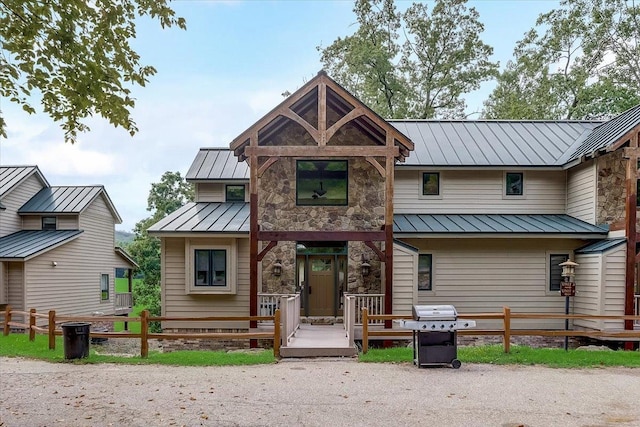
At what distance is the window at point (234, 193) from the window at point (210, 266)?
289 centimetres

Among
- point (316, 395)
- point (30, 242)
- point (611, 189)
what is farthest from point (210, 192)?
point (611, 189)

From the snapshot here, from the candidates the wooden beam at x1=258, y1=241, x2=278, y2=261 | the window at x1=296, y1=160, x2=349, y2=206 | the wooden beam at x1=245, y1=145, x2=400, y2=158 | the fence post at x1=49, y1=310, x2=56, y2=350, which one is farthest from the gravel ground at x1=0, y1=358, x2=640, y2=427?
the window at x1=296, y1=160, x2=349, y2=206

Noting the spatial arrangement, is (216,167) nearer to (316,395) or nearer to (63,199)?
(63,199)

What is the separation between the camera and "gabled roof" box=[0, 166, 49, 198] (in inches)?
769

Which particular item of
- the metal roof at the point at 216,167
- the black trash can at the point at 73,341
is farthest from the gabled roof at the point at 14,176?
the black trash can at the point at 73,341

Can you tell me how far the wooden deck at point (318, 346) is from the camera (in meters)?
10.3

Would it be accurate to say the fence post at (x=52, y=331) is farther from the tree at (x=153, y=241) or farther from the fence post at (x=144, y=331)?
the tree at (x=153, y=241)

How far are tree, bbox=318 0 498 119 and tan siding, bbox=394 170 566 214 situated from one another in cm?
1291

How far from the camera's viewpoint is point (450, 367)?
941cm

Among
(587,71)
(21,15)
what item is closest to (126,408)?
(21,15)

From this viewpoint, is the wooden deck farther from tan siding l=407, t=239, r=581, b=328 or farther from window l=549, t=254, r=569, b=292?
window l=549, t=254, r=569, b=292

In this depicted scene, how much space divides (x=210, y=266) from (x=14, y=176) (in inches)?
502

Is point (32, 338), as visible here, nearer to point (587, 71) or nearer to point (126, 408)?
point (126, 408)

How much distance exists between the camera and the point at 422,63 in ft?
94.6
